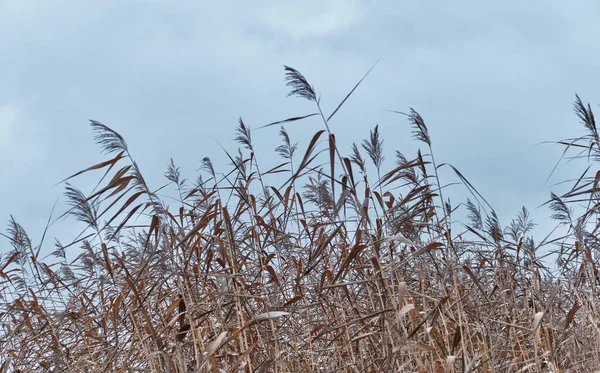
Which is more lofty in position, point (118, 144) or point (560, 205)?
point (118, 144)

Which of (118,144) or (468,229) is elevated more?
(118,144)

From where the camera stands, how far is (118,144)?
118 inches

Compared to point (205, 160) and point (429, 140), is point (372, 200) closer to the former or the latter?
point (429, 140)

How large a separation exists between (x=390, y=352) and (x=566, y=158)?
1700 millimetres

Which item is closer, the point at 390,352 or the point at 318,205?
the point at 390,352

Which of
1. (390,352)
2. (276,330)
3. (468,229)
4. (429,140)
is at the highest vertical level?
(429,140)

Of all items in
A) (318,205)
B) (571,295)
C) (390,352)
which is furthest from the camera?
(571,295)

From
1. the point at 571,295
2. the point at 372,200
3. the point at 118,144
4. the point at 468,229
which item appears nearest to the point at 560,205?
the point at 571,295

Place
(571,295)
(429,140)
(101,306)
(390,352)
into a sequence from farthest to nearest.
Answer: (571,295) → (101,306) → (429,140) → (390,352)

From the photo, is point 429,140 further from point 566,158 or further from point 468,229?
point 566,158

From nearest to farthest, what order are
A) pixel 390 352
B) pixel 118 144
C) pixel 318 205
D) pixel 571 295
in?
pixel 390 352, pixel 118 144, pixel 318 205, pixel 571 295

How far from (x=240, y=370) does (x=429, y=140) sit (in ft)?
5.48

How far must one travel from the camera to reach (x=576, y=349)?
13.1 feet

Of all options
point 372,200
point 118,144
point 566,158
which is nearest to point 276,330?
point 372,200
